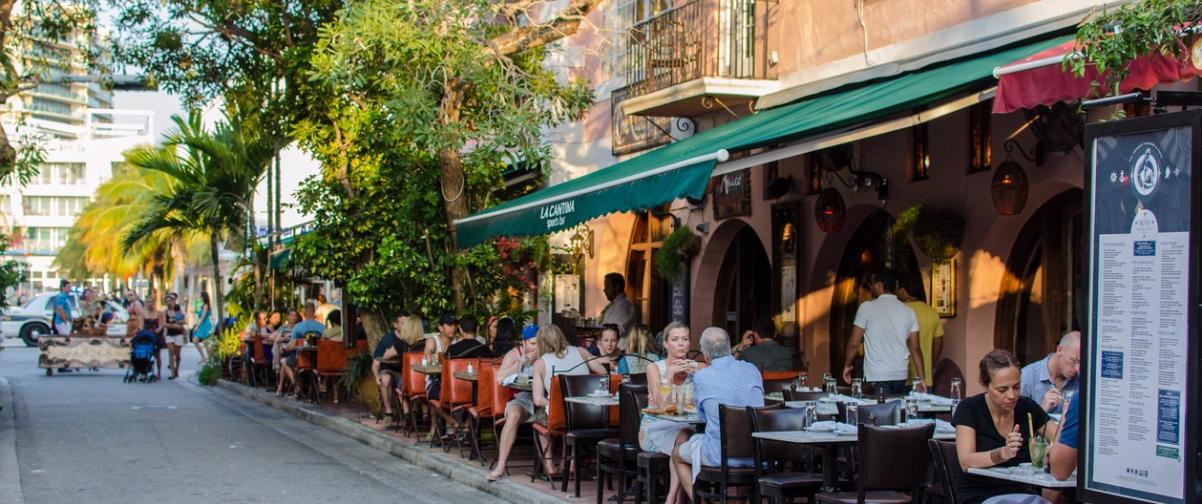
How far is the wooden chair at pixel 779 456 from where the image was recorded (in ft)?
28.3

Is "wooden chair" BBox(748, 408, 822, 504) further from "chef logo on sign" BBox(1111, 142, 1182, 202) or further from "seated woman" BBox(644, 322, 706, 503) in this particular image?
"chef logo on sign" BBox(1111, 142, 1182, 202)

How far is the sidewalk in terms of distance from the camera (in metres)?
11.8

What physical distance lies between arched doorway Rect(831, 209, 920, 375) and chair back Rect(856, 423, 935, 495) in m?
7.57

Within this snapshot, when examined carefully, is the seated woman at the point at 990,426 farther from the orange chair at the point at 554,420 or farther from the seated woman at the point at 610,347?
the seated woman at the point at 610,347

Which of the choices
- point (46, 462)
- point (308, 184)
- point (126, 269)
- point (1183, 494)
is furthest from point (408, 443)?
point (126, 269)

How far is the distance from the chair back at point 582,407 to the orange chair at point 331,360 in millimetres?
9484

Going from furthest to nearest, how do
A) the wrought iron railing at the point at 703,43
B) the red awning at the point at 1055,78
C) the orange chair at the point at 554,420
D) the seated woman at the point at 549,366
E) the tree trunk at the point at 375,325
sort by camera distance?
the tree trunk at the point at 375,325, the wrought iron railing at the point at 703,43, the seated woman at the point at 549,366, the orange chair at the point at 554,420, the red awning at the point at 1055,78

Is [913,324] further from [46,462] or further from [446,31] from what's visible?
[46,462]

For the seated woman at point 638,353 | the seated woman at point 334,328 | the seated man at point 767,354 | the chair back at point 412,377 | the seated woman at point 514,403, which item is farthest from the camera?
the seated woman at point 334,328

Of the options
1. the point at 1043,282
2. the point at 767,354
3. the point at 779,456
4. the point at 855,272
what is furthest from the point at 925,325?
the point at 779,456

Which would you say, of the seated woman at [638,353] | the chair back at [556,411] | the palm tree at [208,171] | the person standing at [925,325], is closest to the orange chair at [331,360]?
the palm tree at [208,171]

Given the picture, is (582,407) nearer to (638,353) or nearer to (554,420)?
(554,420)

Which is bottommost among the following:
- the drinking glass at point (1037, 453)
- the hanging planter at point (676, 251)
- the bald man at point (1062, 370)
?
the drinking glass at point (1037, 453)

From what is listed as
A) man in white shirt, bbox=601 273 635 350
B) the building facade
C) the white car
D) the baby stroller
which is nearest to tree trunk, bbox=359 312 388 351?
man in white shirt, bbox=601 273 635 350
